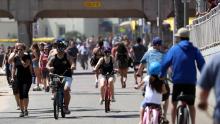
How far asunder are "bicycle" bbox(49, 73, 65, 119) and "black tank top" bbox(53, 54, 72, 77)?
17cm

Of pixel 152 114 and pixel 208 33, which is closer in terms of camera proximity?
pixel 152 114

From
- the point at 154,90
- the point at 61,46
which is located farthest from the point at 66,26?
the point at 154,90

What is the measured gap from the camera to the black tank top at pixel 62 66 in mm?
18453

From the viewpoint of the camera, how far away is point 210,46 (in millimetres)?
22484

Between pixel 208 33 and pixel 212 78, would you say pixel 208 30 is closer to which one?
pixel 208 33

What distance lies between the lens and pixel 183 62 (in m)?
13.2

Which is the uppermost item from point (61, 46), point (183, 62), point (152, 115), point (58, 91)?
point (61, 46)

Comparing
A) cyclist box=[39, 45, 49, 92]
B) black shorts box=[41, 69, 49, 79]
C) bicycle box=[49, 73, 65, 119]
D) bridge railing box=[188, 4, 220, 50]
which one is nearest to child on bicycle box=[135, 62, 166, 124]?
bicycle box=[49, 73, 65, 119]

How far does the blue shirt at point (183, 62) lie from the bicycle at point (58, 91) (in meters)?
5.11

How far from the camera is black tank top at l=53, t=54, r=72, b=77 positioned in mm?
18453

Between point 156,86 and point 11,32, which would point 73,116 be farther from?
point 11,32

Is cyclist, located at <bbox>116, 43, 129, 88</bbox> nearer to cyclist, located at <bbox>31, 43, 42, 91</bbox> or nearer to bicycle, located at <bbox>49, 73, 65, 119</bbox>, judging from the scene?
cyclist, located at <bbox>31, 43, 42, 91</bbox>

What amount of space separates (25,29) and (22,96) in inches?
1133

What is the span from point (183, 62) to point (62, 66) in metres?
5.76
